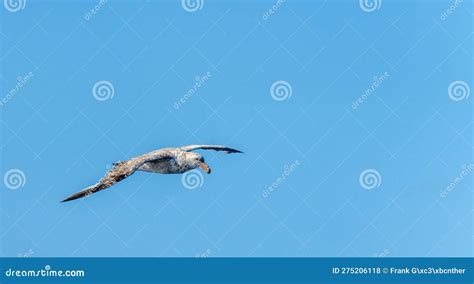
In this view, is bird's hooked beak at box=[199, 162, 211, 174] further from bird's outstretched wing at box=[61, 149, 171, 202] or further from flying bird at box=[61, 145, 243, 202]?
bird's outstretched wing at box=[61, 149, 171, 202]

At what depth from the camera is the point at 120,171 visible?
34031 mm

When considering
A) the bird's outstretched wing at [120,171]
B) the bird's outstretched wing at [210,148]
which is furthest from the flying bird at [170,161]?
the bird's outstretched wing at [210,148]

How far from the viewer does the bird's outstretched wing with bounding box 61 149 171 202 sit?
32.3 metres

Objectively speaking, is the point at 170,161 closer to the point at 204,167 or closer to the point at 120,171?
the point at 204,167

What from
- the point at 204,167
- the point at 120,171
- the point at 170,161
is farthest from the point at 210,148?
the point at 120,171

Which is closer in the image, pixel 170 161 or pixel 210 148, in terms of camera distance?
pixel 170 161

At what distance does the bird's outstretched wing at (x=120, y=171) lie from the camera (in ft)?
106

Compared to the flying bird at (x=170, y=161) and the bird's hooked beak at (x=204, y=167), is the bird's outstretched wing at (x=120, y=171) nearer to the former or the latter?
the flying bird at (x=170, y=161)
